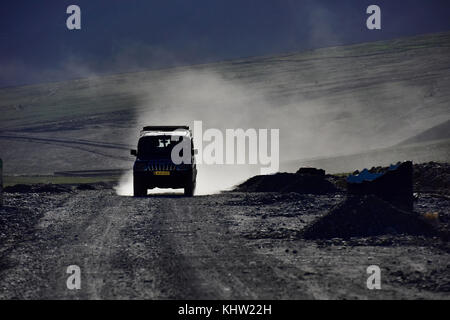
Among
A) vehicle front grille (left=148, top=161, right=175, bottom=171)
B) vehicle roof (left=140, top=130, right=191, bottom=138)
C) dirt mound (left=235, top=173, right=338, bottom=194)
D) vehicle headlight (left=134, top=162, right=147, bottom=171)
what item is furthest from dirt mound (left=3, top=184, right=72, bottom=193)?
dirt mound (left=235, top=173, right=338, bottom=194)

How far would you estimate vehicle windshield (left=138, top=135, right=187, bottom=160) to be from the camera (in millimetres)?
31052

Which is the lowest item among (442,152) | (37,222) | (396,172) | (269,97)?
(37,222)

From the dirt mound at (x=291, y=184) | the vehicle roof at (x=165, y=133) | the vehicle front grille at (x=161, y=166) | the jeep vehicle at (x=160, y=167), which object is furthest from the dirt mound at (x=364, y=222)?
the vehicle roof at (x=165, y=133)

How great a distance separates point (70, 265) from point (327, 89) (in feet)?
429

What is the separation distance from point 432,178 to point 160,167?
12254 mm

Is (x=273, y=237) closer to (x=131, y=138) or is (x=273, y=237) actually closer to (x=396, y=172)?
(x=396, y=172)

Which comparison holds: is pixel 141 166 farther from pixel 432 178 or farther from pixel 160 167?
pixel 432 178

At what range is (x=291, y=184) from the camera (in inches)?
1292

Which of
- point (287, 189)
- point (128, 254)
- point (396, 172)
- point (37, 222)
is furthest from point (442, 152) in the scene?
point (128, 254)

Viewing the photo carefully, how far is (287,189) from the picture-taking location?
3247 cm

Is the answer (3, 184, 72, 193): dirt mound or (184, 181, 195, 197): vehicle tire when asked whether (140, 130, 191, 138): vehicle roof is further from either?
(3, 184, 72, 193): dirt mound

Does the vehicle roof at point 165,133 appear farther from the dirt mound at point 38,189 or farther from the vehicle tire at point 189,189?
the dirt mound at point 38,189

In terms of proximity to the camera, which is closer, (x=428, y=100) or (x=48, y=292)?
(x=48, y=292)

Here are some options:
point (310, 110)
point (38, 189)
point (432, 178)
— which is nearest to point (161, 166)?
point (38, 189)
